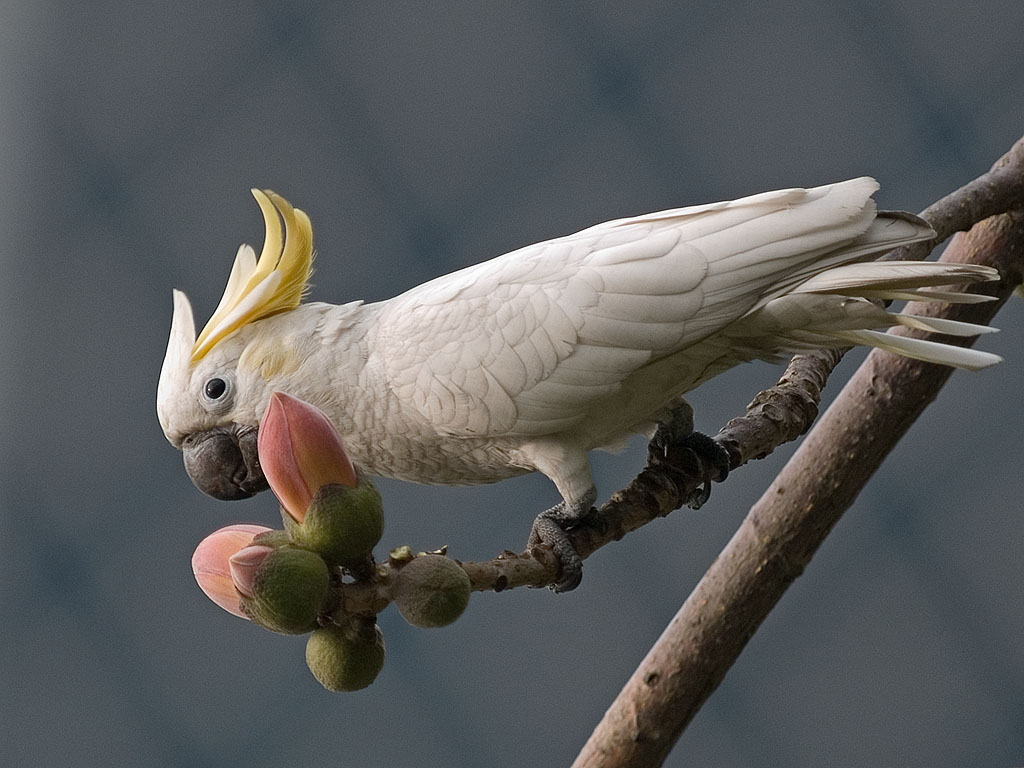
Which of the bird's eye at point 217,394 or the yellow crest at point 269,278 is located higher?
the yellow crest at point 269,278

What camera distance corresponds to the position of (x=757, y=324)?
0.90 m

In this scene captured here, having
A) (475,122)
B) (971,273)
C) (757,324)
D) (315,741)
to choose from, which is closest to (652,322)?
(757,324)

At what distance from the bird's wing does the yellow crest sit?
0.54 feet

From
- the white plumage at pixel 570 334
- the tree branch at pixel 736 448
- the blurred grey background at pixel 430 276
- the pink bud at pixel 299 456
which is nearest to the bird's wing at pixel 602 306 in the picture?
the white plumage at pixel 570 334

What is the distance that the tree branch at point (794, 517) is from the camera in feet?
3.57

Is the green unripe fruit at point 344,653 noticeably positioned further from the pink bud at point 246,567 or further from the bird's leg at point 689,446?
the bird's leg at point 689,446

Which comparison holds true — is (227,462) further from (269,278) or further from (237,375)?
(269,278)

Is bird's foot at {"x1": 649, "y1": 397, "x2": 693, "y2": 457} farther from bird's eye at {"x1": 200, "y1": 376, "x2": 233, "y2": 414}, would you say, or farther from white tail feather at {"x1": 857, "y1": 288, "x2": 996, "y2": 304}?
bird's eye at {"x1": 200, "y1": 376, "x2": 233, "y2": 414}

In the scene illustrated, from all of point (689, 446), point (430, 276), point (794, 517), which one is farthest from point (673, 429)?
point (430, 276)

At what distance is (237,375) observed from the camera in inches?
40.0

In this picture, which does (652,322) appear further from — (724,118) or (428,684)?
(428,684)

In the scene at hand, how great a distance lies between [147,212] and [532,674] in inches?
46.3

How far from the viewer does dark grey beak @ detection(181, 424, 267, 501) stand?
1.00 meters

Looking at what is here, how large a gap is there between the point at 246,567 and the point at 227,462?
0.47 m
